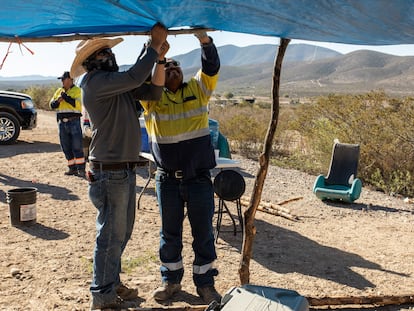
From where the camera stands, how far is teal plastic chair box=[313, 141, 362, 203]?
26.1 ft

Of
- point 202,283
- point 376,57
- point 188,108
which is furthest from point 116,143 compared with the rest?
point 376,57

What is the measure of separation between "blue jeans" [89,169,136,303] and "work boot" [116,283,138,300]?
0.33 metres

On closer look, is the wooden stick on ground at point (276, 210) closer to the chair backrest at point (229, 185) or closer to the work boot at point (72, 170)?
the chair backrest at point (229, 185)

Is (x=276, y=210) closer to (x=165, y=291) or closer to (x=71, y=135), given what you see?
(x=165, y=291)

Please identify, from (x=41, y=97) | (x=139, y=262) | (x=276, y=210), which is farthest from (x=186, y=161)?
(x=41, y=97)

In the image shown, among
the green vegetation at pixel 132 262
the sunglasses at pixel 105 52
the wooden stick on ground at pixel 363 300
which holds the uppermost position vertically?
the sunglasses at pixel 105 52

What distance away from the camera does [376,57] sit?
15425 cm

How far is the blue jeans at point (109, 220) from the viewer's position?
3.40m

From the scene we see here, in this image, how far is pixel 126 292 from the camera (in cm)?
391

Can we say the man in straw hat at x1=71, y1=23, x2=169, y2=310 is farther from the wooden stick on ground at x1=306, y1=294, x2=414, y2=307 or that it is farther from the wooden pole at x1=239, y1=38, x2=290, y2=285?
the wooden stick on ground at x1=306, y1=294, x2=414, y2=307

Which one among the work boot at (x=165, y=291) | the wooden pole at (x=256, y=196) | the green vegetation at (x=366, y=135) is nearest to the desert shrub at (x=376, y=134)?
the green vegetation at (x=366, y=135)

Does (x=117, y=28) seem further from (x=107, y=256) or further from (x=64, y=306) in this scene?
(x=64, y=306)

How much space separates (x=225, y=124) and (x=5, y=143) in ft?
22.5

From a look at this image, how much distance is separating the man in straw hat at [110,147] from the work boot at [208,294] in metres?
0.77
